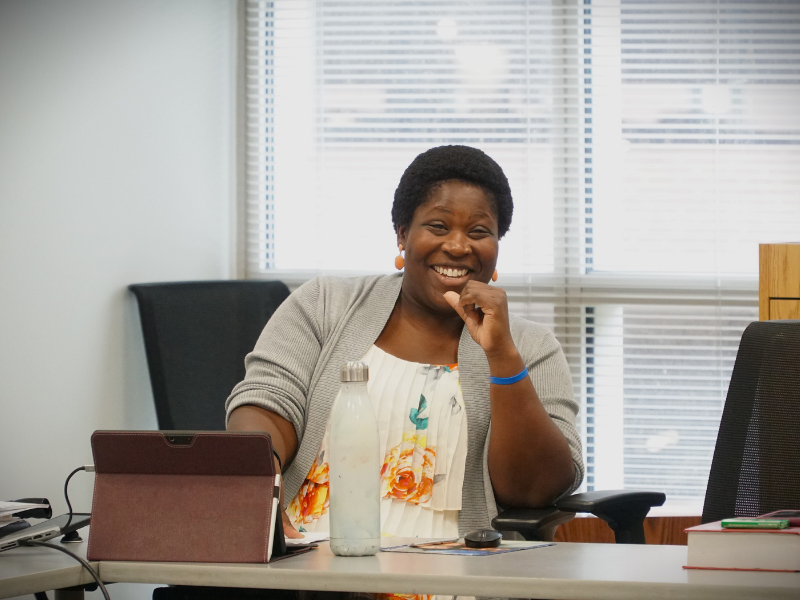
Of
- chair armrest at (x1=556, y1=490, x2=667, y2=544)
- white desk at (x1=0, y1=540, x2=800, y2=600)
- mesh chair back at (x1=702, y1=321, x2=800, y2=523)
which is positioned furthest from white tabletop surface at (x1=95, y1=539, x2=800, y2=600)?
chair armrest at (x1=556, y1=490, x2=667, y2=544)

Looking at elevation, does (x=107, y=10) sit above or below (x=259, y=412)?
above

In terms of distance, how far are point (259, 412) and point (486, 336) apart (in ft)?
1.63

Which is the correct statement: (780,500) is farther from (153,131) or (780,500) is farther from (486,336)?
(153,131)

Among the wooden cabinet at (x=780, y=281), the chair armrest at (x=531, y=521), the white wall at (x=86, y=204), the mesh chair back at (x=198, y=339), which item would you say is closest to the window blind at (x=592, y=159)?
the white wall at (x=86, y=204)

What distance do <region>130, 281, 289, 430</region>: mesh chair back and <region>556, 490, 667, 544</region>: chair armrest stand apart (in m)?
1.22

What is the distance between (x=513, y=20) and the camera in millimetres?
3156

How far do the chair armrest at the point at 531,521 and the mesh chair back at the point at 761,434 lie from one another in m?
0.29

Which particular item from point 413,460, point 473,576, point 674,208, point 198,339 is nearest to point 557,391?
point 413,460

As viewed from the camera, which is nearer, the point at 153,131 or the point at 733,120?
the point at 153,131

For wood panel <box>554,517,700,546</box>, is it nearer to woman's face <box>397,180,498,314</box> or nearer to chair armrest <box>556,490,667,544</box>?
chair armrest <box>556,490,667,544</box>

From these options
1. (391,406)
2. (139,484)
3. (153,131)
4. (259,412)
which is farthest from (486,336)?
(153,131)

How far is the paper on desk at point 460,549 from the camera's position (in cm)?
112

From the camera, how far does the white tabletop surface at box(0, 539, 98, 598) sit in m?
0.95

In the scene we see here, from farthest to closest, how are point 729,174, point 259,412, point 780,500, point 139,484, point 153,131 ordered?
point 729,174 → point 153,131 → point 259,412 → point 780,500 → point 139,484
